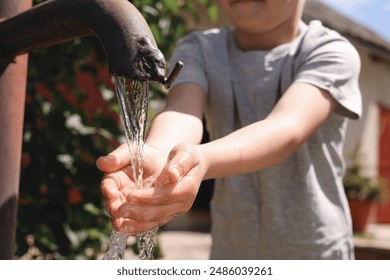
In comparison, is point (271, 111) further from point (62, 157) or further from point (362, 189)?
point (362, 189)

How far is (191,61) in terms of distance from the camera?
4.58 feet

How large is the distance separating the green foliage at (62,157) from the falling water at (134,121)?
3.04 feet

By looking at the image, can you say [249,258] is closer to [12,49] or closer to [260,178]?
[260,178]

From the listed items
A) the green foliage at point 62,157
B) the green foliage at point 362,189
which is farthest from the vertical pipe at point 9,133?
the green foliage at point 362,189

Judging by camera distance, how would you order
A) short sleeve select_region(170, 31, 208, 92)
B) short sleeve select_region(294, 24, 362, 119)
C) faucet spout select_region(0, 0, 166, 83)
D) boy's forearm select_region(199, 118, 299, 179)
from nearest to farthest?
1. faucet spout select_region(0, 0, 166, 83)
2. boy's forearm select_region(199, 118, 299, 179)
3. short sleeve select_region(294, 24, 362, 119)
4. short sleeve select_region(170, 31, 208, 92)

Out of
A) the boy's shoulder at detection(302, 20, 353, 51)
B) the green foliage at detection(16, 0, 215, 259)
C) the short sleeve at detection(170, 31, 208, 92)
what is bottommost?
the green foliage at detection(16, 0, 215, 259)

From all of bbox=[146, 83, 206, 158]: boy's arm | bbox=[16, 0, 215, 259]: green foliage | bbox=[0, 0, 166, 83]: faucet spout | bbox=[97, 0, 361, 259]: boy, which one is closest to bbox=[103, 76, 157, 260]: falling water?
bbox=[0, 0, 166, 83]: faucet spout

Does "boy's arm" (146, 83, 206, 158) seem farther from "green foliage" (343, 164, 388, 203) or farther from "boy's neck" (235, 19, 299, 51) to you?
"green foliage" (343, 164, 388, 203)

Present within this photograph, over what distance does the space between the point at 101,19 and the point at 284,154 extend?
1.48 feet

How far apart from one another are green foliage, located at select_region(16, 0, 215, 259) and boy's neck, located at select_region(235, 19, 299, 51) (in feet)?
1.24

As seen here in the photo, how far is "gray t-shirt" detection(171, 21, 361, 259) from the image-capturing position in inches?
53.9

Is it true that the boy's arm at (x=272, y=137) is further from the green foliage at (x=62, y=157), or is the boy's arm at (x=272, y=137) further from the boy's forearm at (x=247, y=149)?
the green foliage at (x=62, y=157)

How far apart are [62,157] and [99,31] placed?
3.81 ft
